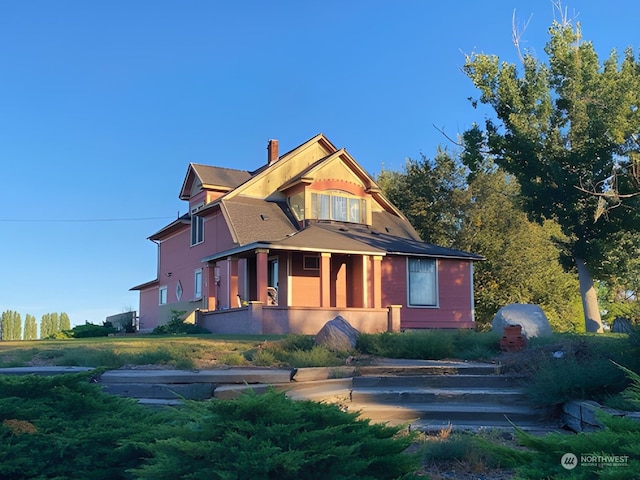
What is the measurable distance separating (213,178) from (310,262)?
6.44 metres

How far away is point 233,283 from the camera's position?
21.9m

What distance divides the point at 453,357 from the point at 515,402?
10.8 ft

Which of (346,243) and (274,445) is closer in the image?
(274,445)

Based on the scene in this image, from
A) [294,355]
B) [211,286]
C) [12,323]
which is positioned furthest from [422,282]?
[12,323]

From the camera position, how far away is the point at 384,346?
10.9 metres

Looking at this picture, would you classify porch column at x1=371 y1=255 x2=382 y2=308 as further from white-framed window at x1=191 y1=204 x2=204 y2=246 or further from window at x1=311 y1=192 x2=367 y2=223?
white-framed window at x1=191 y1=204 x2=204 y2=246

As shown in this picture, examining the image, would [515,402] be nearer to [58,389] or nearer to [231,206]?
[58,389]

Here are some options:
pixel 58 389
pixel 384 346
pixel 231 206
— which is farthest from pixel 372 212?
pixel 58 389

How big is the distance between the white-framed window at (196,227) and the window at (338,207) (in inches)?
204

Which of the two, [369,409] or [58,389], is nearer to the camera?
[58,389]

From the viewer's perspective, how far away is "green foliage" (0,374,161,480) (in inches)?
168

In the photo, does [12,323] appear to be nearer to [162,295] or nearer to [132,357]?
[162,295]
